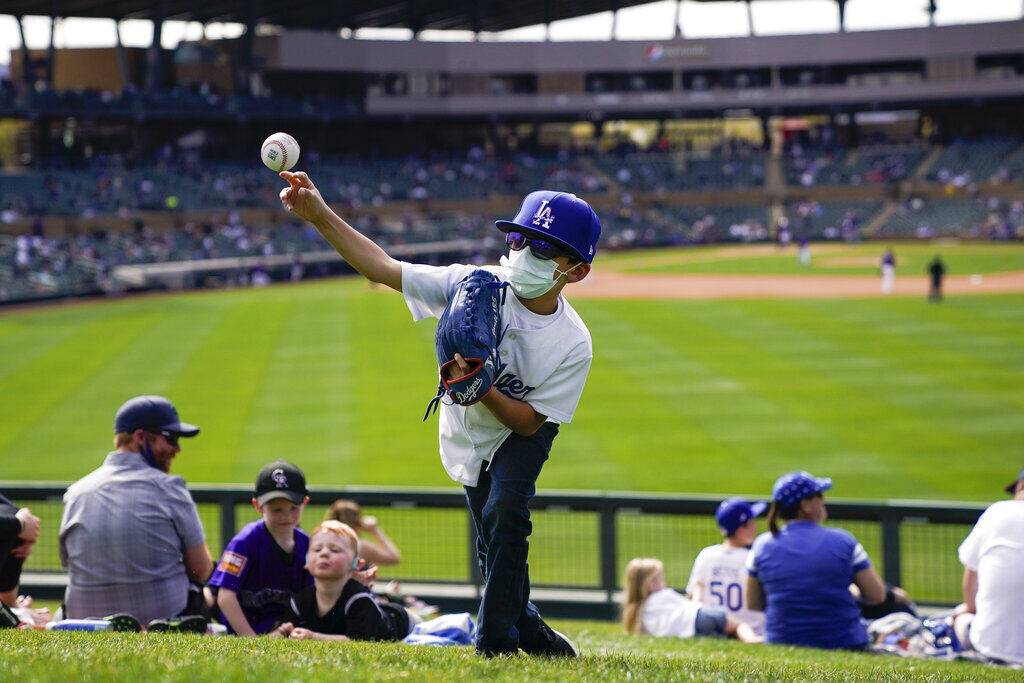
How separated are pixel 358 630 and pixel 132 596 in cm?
118

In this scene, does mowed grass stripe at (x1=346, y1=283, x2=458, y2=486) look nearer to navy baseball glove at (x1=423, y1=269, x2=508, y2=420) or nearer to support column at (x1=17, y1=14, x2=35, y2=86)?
navy baseball glove at (x1=423, y1=269, x2=508, y2=420)

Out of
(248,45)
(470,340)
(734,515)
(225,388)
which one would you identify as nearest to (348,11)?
(248,45)

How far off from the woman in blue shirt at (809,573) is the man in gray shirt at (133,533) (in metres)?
3.11

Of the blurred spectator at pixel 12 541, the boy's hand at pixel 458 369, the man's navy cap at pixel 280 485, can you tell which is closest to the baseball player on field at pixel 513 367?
the boy's hand at pixel 458 369

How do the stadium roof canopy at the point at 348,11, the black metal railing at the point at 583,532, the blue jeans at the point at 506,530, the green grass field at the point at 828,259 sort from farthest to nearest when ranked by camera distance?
the stadium roof canopy at the point at 348,11, the green grass field at the point at 828,259, the black metal railing at the point at 583,532, the blue jeans at the point at 506,530

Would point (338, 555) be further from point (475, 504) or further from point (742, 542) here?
point (742, 542)

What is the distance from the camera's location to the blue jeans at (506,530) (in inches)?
162

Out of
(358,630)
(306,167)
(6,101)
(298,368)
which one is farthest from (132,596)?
(306,167)

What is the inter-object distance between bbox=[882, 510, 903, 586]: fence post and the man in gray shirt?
4.95m

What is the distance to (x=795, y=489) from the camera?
20.1 ft

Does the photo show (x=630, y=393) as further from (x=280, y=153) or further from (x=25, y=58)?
(x=25, y=58)

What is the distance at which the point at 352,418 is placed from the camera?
59.8 ft

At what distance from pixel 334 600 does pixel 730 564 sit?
2.89 metres

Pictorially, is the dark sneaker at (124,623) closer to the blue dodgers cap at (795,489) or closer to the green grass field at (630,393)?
the blue dodgers cap at (795,489)
